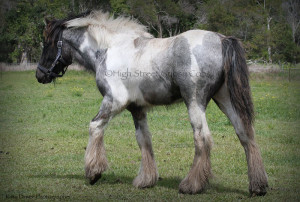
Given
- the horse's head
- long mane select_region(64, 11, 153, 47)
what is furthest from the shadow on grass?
long mane select_region(64, 11, 153, 47)

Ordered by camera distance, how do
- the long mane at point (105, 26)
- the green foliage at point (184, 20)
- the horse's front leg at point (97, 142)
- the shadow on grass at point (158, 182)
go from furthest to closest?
the green foliage at point (184, 20) < the long mane at point (105, 26) < the horse's front leg at point (97, 142) < the shadow on grass at point (158, 182)

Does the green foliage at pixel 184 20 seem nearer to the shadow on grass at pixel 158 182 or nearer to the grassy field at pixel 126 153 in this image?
the grassy field at pixel 126 153

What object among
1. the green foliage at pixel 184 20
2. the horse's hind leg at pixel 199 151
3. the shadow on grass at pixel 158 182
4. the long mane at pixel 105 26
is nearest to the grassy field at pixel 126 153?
the shadow on grass at pixel 158 182

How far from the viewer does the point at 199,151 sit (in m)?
5.07

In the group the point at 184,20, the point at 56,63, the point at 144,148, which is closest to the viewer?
the point at 144,148

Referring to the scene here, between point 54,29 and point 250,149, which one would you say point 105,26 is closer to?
point 54,29

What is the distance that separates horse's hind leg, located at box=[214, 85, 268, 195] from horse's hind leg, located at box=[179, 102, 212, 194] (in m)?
0.43

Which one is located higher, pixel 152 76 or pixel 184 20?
pixel 152 76

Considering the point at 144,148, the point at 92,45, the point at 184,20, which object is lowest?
the point at 184,20

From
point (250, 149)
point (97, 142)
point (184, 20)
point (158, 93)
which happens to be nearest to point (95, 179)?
point (97, 142)

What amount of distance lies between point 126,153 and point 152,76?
288 cm

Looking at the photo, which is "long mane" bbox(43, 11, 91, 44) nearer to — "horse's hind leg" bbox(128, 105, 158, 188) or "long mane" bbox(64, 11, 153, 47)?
"long mane" bbox(64, 11, 153, 47)

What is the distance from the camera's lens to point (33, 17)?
37.5 metres

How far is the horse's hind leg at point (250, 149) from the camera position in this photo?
4.94m
